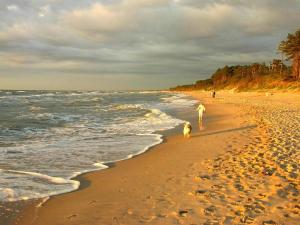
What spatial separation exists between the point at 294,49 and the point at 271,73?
19.4 meters

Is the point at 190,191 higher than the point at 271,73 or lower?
lower

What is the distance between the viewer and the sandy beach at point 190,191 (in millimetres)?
5754

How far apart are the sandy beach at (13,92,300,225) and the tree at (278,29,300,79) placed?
6259cm

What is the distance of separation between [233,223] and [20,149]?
894cm

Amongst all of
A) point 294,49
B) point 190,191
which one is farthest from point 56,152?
point 294,49

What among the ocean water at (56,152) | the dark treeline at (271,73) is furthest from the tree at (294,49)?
the ocean water at (56,152)

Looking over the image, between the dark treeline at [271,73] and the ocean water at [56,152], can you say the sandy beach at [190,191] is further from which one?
the dark treeline at [271,73]

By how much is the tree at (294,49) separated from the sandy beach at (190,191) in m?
62.6

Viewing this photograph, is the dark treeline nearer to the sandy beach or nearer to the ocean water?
the ocean water

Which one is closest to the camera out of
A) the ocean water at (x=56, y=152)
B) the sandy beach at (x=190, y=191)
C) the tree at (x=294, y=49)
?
the sandy beach at (x=190, y=191)

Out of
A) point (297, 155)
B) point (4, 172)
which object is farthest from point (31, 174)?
Answer: point (297, 155)

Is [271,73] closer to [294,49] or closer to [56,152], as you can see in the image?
[294,49]

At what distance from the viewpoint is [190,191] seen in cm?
706

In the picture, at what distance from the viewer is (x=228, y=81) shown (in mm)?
124688
